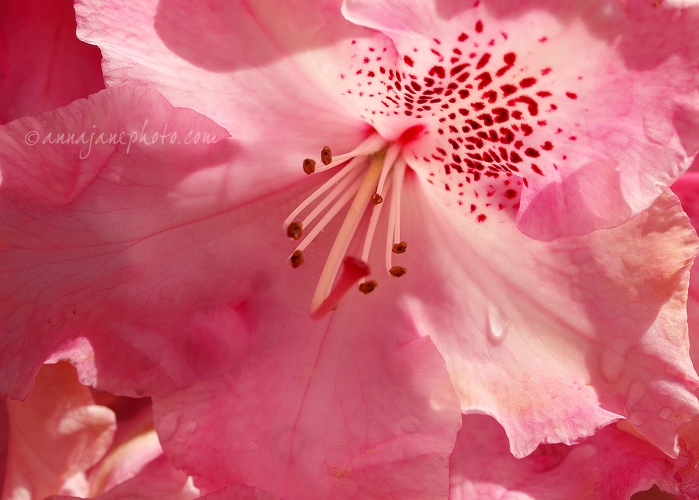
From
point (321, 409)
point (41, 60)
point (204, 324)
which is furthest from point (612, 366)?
point (41, 60)

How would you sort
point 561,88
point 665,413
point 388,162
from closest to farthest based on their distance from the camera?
point 561,88 → point 665,413 → point 388,162

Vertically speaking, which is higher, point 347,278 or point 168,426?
point 347,278

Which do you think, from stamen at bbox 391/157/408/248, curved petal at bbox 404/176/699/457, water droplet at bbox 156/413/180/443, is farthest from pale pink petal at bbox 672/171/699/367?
water droplet at bbox 156/413/180/443

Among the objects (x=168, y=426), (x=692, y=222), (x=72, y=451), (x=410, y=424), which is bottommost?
(x=72, y=451)

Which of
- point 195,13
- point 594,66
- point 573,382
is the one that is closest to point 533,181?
point 594,66

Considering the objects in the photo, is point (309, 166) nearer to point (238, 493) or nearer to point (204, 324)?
point (204, 324)

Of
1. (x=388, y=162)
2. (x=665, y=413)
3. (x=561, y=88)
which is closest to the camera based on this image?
(x=561, y=88)

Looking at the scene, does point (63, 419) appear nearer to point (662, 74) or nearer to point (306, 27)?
point (306, 27)
